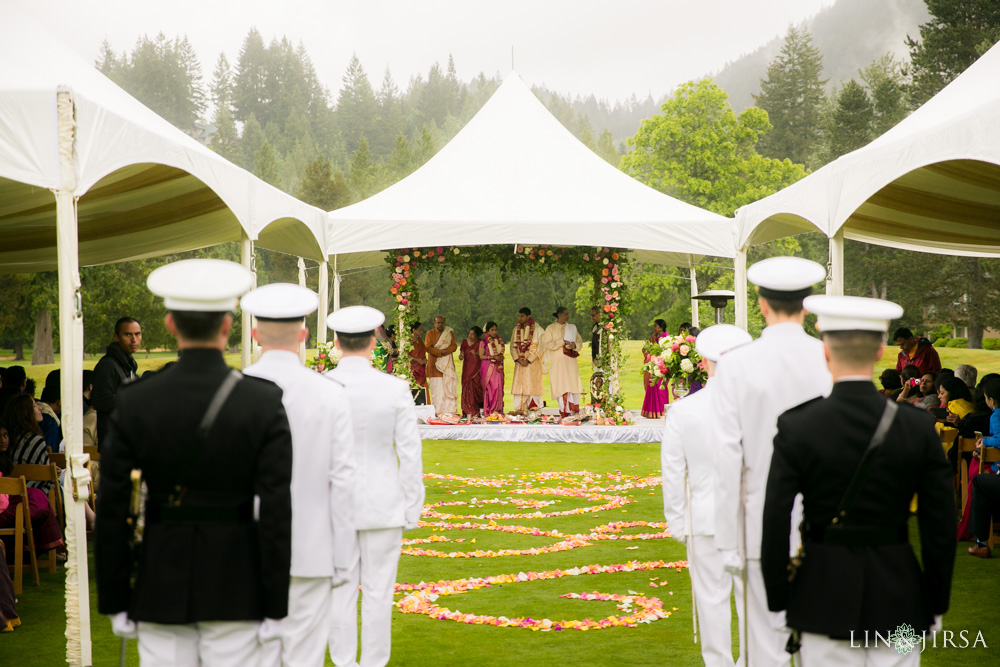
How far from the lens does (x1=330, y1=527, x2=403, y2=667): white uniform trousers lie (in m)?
4.93

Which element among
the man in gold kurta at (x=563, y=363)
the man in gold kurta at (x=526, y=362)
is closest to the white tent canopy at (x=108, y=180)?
the man in gold kurta at (x=526, y=362)

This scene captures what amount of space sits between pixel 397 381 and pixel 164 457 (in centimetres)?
206

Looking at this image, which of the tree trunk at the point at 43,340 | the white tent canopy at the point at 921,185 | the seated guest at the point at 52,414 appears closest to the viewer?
the white tent canopy at the point at 921,185

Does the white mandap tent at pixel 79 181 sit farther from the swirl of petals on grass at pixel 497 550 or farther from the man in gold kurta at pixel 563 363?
the man in gold kurta at pixel 563 363

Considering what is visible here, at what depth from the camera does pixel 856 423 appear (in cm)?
306

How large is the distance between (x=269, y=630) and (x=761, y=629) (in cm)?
216

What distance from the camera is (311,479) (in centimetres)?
392

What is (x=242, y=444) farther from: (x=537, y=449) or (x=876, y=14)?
(x=876, y=14)

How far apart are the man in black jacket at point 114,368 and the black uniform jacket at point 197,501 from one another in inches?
196

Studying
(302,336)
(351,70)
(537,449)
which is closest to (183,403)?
(302,336)

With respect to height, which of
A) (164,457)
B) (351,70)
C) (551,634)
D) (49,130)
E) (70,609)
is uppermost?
(351,70)

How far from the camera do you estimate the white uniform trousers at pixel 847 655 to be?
10.2ft

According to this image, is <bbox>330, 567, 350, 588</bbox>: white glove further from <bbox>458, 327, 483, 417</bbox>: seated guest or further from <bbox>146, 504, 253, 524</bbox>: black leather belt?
<bbox>458, 327, 483, 417</bbox>: seated guest

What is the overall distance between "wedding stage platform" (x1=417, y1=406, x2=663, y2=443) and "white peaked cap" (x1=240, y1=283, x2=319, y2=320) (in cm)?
1241
